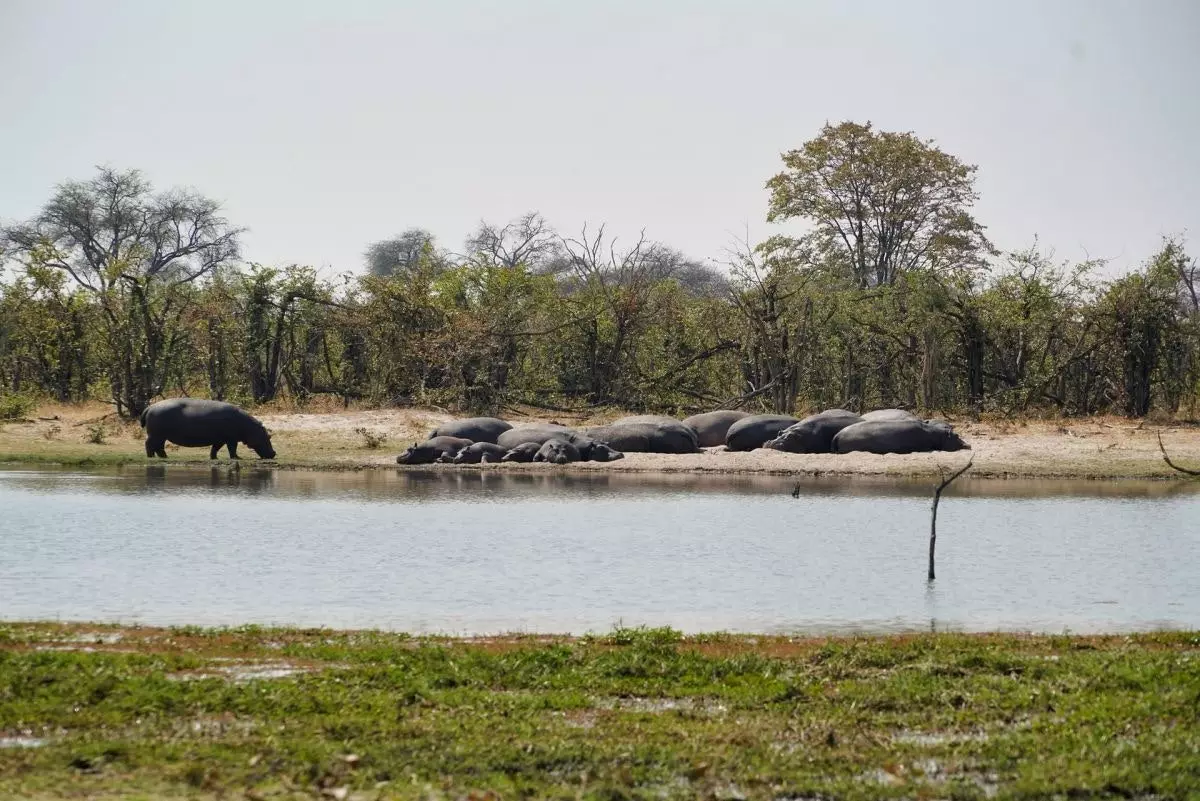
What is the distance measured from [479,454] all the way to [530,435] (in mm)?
1556

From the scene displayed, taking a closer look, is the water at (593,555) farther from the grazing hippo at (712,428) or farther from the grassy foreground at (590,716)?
the grazing hippo at (712,428)

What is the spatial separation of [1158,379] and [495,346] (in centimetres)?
1752

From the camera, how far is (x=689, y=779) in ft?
21.7

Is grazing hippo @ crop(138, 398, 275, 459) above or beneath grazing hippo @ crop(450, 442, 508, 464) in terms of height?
above

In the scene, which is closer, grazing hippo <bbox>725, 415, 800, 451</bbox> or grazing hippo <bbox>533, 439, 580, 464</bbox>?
grazing hippo <bbox>533, 439, 580, 464</bbox>

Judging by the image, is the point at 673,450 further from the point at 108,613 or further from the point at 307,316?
the point at 108,613

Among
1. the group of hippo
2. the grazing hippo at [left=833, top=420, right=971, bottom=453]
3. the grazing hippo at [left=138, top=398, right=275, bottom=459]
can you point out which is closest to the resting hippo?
the group of hippo

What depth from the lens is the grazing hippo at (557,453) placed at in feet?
89.9

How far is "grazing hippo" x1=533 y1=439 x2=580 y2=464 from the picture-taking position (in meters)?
27.4

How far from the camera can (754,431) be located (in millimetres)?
29266

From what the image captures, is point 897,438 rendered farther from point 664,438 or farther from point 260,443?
point 260,443

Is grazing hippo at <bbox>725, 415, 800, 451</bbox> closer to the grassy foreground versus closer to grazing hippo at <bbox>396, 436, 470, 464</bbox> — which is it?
grazing hippo at <bbox>396, 436, 470, 464</bbox>

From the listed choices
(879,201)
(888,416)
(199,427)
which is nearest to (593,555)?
(199,427)

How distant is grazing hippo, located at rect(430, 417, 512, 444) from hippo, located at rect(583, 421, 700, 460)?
2.00 m
